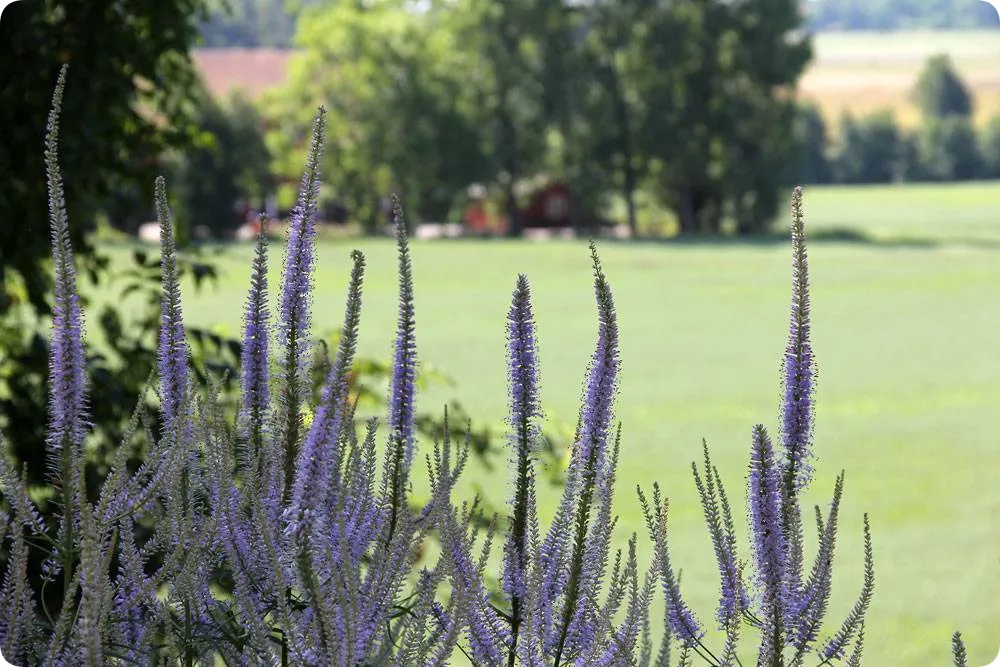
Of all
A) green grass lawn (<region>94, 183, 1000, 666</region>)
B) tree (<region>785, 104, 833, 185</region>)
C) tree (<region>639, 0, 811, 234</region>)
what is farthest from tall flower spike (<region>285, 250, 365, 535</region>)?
tree (<region>639, 0, 811, 234</region>)

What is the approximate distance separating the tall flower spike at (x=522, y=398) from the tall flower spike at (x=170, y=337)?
224 mm

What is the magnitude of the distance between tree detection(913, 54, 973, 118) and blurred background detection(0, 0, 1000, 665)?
5 centimetres

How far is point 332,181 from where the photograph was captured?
92.5ft

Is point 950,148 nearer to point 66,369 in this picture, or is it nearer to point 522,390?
point 522,390

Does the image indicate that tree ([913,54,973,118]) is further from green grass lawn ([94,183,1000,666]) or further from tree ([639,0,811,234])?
tree ([639,0,811,234])

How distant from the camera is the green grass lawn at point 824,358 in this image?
9469mm

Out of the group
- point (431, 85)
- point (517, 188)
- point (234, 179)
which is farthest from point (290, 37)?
point (517, 188)

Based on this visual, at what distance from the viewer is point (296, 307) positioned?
0.99 metres

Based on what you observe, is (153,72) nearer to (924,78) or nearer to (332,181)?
(924,78)

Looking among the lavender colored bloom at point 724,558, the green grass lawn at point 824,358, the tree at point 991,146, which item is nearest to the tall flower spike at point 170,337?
the lavender colored bloom at point 724,558

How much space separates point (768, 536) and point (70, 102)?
2.29 meters

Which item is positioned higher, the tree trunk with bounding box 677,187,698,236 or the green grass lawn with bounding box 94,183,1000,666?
the tree trunk with bounding box 677,187,698,236

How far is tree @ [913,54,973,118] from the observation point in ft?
53.4

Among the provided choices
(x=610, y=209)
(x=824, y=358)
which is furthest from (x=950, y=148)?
(x=610, y=209)
